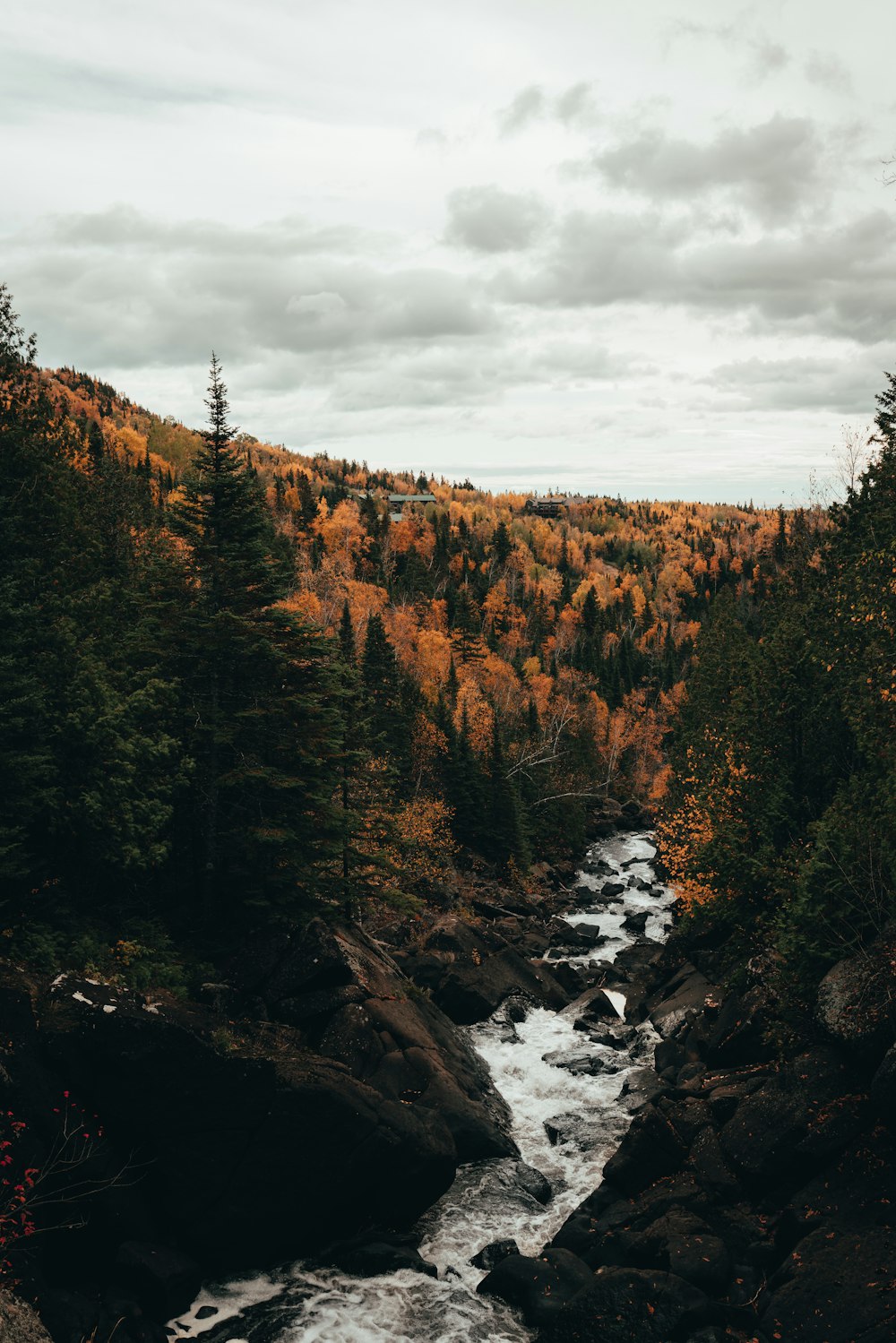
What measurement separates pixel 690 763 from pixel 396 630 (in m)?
56.7

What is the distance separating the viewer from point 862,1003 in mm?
17797

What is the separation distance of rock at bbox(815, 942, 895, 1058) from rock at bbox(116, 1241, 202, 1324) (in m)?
15.4

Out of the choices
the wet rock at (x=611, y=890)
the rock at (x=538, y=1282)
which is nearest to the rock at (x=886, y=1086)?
the rock at (x=538, y=1282)

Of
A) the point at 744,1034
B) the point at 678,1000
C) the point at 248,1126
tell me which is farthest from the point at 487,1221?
the point at 678,1000

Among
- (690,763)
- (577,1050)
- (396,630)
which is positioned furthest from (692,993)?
(396,630)

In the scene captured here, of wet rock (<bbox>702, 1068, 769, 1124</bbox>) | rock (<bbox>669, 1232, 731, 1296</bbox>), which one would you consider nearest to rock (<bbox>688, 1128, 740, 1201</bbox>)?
wet rock (<bbox>702, 1068, 769, 1124</bbox>)

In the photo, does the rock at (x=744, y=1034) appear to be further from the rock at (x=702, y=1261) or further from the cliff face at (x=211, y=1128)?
the cliff face at (x=211, y=1128)

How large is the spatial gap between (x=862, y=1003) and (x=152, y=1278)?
16330 mm

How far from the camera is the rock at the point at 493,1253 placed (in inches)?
744

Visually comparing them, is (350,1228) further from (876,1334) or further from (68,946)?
(876,1334)

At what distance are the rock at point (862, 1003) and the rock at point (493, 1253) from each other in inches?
371

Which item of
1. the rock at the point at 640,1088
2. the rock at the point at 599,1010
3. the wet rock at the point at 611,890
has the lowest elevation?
the wet rock at the point at 611,890

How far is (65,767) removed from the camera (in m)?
19.8

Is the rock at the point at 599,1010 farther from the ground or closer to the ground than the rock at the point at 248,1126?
closer to the ground
